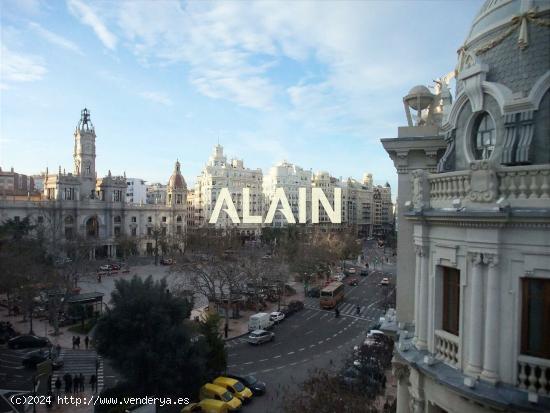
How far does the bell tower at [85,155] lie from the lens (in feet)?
295

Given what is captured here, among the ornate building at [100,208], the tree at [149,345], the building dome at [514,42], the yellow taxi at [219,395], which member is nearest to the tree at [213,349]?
the yellow taxi at [219,395]

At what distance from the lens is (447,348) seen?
9.27 metres

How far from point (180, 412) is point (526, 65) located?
20036 mm

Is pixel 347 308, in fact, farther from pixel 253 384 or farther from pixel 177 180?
pixel 177 180

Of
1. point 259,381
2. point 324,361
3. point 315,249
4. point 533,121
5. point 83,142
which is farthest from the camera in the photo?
point 83,142

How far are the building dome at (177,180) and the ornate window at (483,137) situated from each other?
9677 centimetres

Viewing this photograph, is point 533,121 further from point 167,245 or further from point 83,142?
point 83,142

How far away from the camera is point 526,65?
29.8ft

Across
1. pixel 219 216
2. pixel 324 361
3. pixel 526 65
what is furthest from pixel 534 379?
pixel 219 216

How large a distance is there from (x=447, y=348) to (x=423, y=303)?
111cm

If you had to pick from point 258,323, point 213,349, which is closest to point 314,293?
point 258,323

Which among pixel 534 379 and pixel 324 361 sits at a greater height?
pixel 534 379

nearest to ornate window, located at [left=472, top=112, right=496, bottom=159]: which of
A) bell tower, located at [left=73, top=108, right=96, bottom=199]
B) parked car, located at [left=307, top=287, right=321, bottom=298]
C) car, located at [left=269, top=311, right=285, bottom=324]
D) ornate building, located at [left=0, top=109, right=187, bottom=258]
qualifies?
car, located at [left=269, top=311, right=285, bottom=324]

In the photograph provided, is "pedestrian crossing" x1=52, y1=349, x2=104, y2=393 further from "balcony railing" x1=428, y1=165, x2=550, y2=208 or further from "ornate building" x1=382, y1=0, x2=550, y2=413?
"balcony railing" x1=428, y1=165, x2=550, y2=208
